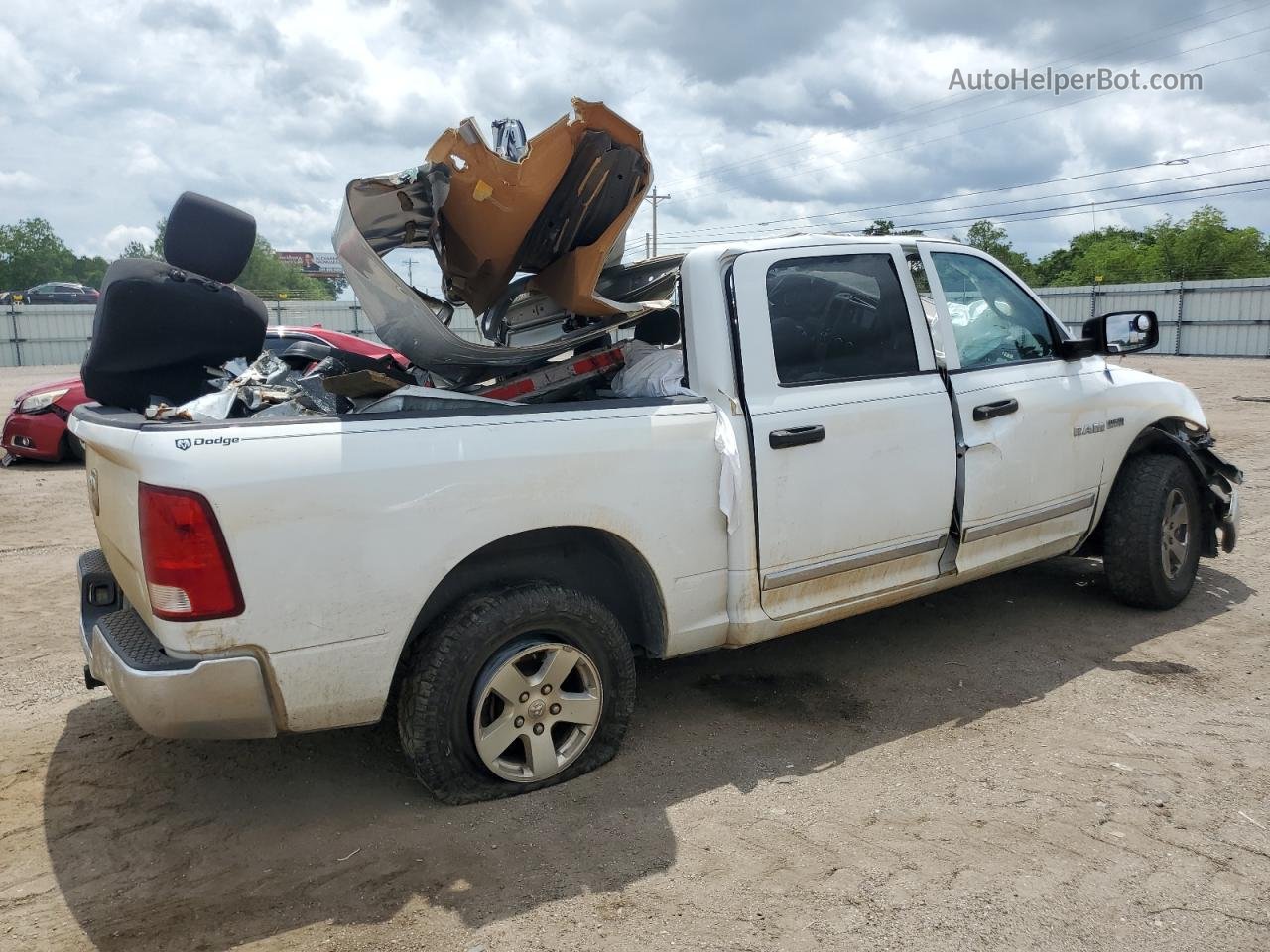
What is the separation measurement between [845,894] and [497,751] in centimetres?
121

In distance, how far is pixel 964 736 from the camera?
3867 millimetres

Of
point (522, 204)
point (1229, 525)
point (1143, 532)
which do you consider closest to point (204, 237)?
point (522, 204)

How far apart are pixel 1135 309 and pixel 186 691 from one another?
31.8 meters

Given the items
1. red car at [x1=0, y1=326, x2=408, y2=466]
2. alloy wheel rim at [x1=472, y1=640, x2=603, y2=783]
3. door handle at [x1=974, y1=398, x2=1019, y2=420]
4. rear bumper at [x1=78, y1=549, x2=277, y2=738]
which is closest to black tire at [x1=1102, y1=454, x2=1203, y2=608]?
door handle at [x1=974, y1=398, x2=1019, y2=420]

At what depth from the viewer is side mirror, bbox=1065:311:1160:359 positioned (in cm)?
479

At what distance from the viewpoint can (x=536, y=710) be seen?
11.0ft

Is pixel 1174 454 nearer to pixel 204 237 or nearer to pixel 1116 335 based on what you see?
pixel 1116 335

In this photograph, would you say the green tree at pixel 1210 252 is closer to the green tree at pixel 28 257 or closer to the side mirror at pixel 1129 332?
the side mirror at pixel 1129 332

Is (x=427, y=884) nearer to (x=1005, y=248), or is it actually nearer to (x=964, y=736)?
(x=964, y=736)

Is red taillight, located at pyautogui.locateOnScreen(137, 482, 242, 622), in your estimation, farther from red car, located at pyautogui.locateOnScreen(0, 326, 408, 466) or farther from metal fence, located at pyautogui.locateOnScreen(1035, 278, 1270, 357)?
metal fence, located at pyautogui.locateOnScreen(1035, 278, 1270, 357)

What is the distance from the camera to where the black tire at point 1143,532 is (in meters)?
5.03

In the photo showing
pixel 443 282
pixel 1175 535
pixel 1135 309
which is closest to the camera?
pixel 443 282

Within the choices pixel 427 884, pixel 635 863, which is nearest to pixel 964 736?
pixel 635 863

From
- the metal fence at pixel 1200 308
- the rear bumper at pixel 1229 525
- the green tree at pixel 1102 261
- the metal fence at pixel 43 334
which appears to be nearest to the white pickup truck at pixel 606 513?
the rear bumper at pixel 1229 525
